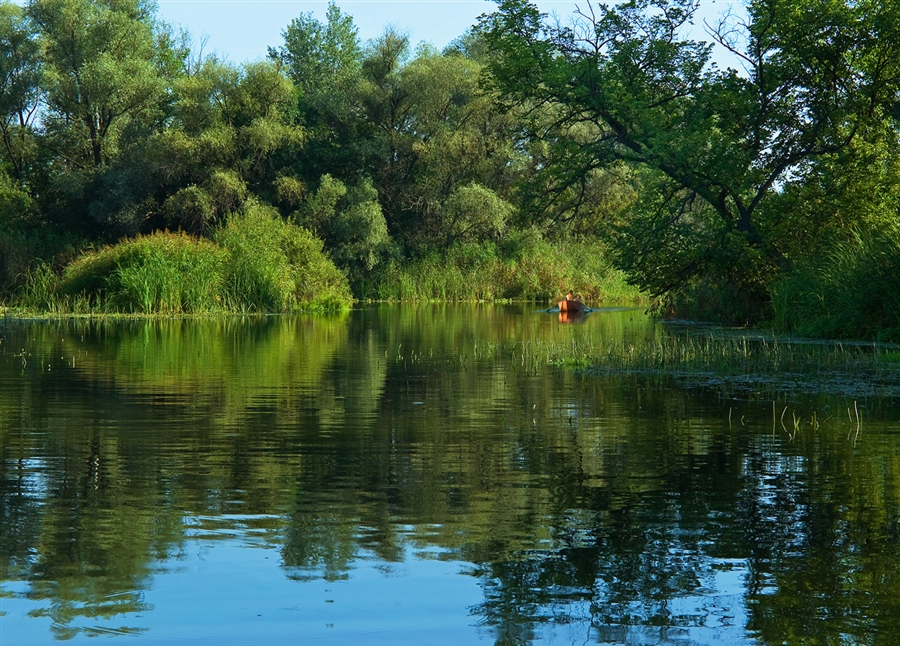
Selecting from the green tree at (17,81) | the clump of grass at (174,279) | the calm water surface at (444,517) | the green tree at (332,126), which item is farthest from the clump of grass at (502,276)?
the calm water surface at (444,517)

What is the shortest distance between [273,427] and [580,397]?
→ 4.38m

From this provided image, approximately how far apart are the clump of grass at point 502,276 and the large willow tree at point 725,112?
25.9m

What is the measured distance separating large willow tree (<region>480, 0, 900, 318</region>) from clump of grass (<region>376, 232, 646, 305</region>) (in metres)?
25.9

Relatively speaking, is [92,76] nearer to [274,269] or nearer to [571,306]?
[274,269]

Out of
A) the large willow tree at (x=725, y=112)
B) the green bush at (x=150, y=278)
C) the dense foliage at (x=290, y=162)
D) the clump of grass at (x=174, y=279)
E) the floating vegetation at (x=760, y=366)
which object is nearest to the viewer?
the floating vegetation at (x=760, y=366)

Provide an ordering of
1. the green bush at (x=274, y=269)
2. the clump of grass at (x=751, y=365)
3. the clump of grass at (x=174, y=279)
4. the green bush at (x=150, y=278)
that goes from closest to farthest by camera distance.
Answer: the clump of grass at (x=751, y=365)
the green bush at (x=150, y=278)
the clump of grass at (x=174, y=279)
the green bush at (x=274, y=269)

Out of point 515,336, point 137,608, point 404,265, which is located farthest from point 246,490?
point 404,265

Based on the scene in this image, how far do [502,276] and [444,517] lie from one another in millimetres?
49558

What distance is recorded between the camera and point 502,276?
185 feet

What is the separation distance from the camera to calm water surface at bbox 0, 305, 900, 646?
16.7 feet

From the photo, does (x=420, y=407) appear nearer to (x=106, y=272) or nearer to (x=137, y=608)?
(x=137, y=608)

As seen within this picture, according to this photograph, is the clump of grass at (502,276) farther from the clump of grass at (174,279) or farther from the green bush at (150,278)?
the green bush at (150,278)

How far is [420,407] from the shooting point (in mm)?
12836

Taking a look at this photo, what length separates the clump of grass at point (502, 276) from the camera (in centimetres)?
5516
